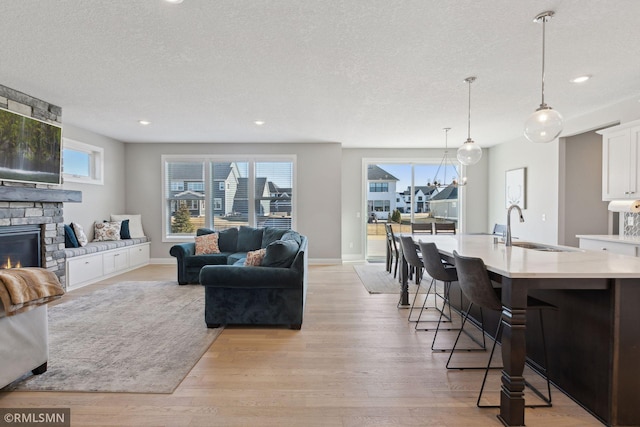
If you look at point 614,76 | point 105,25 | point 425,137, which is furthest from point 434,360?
point 425,137

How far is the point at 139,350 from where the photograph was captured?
2904mm

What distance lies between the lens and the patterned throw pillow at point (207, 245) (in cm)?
566

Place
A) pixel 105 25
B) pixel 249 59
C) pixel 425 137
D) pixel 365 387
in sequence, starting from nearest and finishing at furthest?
pixel 365 387 < pixel 105 25 < pixel 249 59 < pixel 425 137

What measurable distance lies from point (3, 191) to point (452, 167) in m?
8.33

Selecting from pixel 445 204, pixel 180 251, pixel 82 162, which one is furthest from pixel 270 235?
pixel 445 204

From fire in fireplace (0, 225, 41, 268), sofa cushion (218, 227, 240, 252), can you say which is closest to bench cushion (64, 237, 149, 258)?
fire in fireplace (0, 225, 41, 268)

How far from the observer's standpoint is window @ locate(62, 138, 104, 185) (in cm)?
566

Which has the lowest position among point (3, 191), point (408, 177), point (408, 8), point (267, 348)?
point (267, 348)

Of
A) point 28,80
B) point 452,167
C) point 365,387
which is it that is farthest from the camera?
point 452,167

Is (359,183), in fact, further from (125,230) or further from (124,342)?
(124,342)

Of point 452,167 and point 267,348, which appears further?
point 452,167

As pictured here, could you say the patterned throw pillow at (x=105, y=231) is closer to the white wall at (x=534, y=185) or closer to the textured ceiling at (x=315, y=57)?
the textured ceiling at (x=315, y=57)

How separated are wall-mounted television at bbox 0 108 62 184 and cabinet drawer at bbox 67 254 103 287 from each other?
1297 mm

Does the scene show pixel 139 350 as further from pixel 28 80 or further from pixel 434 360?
pixel 28 80
